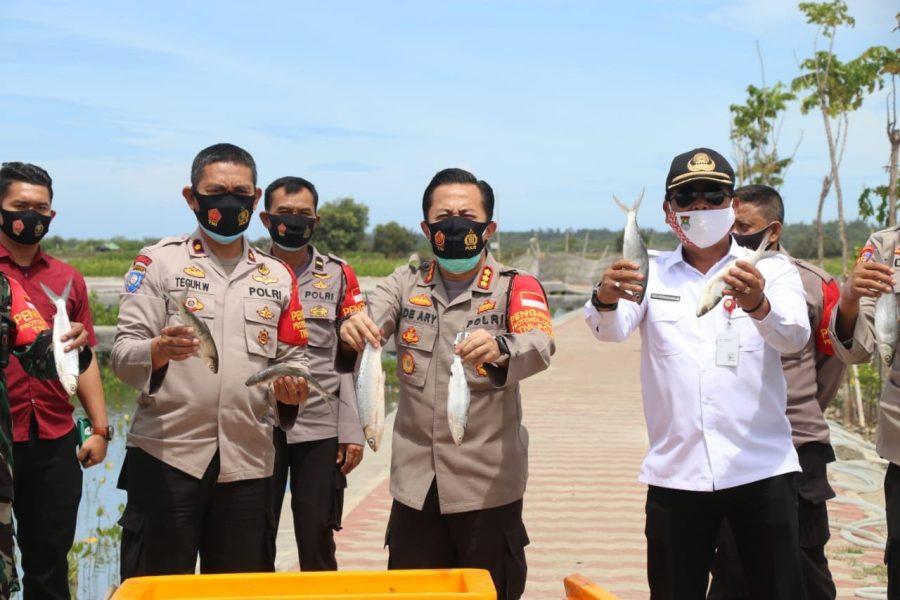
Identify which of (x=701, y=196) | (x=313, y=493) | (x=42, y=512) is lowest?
(x=313, y=493)

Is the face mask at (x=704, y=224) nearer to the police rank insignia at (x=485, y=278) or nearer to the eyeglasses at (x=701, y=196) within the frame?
the eyeglasses at (x=701, y=196)

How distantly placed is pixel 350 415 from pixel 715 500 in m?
2.25

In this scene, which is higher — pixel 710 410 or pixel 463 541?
pixel 710 410

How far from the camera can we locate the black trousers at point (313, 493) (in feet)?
17.0

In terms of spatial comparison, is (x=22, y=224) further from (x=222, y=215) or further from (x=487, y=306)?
(x=487, y=306)

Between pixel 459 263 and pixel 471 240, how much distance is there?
10 cm

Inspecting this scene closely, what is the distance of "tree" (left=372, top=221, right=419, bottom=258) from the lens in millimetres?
71562

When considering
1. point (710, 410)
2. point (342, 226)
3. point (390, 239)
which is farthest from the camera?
point (390, 239)

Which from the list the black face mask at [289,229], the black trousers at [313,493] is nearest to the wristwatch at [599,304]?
the black trousers at [313,493]

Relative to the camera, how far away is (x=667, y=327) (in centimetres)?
368

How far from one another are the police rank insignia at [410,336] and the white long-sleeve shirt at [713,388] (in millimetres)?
673

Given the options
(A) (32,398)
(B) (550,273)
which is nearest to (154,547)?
(A) (32,398)

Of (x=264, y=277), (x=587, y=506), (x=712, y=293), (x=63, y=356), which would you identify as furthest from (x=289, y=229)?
(x=587, y=506)

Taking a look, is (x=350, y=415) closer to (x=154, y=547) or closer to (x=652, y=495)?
(x=154, y=547)
